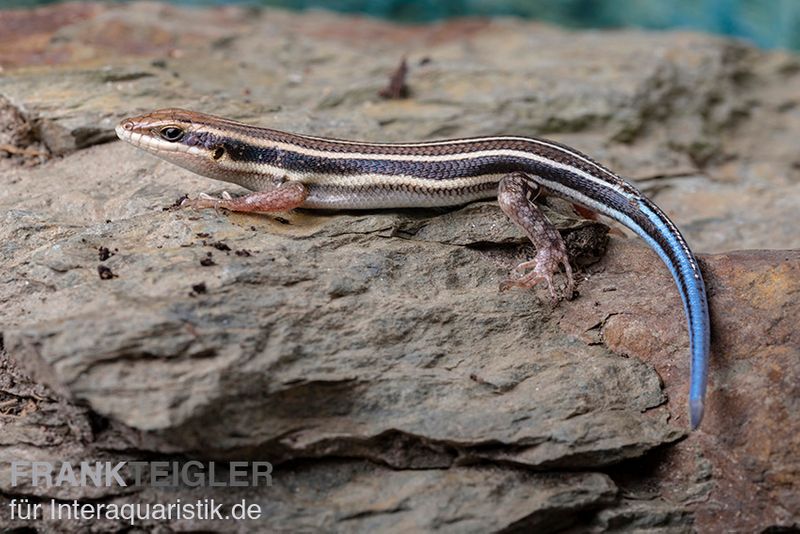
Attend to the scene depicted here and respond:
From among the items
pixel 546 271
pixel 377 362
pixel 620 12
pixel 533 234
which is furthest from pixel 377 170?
pixel 620 12

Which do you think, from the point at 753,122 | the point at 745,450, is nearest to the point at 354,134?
the point at 745,450

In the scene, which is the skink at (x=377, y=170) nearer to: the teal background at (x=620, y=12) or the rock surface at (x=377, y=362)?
the rock surface at (x=377, y=362)

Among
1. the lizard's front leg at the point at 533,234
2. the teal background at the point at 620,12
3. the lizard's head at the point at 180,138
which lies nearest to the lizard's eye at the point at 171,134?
the lizard's head at the point at 180,138

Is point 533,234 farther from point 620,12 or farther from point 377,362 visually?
point 620,12

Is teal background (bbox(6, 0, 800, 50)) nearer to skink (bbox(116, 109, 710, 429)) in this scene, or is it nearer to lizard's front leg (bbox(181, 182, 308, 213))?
skink (bbox(116, 109, 710, 429))

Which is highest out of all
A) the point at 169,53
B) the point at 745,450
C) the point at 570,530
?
the point at 169,53

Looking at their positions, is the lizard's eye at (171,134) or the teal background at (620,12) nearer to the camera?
the lizard's eye at (171,134)

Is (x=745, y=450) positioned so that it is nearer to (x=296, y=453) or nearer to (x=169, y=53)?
(x=296, y=453)
